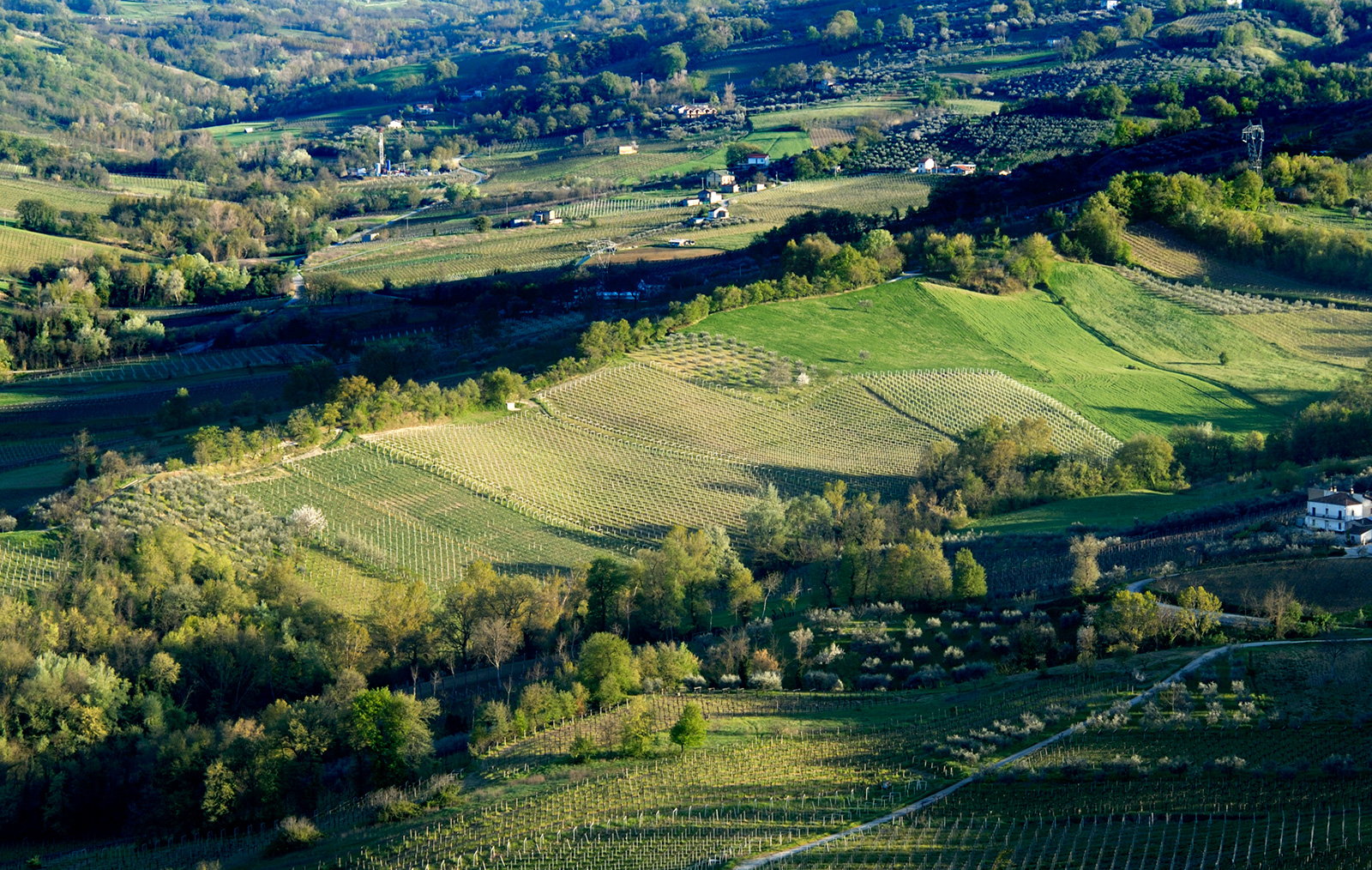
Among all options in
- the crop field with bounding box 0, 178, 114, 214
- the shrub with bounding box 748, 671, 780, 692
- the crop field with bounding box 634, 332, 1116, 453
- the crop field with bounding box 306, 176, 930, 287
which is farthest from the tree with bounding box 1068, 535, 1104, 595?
the crop field with bounding box 0, 178, 114, 214

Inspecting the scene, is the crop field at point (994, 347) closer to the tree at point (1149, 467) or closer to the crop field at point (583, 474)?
the tree at point (1149, 467)

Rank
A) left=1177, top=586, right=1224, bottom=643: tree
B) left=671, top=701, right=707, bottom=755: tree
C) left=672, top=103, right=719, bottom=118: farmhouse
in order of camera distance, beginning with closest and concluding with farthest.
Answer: left=671, top=701, right=707, bottom=755: tree < left=1177, top=586, right=1224, bottom=643: tree < left=672, top=103, right=719, bottom=118: farmhouse

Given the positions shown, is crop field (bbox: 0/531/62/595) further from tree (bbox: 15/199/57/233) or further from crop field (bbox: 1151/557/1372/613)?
tree (bbox: 15/199/57/233)

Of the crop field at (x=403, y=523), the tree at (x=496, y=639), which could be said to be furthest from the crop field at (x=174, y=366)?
the tree at (x=496, y=639)

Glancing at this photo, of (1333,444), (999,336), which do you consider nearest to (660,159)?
(999,336)

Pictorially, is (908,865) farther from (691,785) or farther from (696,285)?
(696,285)

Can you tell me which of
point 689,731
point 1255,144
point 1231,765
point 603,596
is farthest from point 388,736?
point 1255,144
